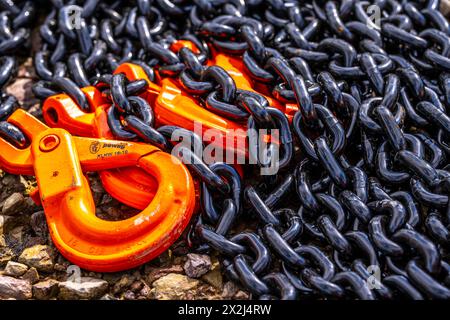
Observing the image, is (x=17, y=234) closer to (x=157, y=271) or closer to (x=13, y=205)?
(x=13, y=205)

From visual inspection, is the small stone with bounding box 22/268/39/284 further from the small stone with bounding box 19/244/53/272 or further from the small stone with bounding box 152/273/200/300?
the small stone with bounding box 152/273/200/300

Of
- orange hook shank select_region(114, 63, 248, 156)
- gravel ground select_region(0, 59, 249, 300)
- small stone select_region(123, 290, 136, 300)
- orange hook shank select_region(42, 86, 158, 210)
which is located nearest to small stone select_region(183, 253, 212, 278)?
gravel ground select_region(0, 59, 249, 300)

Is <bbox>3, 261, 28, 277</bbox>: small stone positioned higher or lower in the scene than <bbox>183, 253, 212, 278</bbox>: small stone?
lower

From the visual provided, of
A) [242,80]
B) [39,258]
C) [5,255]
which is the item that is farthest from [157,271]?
[242,80]

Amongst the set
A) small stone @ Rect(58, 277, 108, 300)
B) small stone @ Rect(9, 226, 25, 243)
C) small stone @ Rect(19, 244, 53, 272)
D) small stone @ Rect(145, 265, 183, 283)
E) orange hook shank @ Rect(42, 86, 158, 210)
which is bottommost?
small stone @ Rect(9, 226, 25, 243)

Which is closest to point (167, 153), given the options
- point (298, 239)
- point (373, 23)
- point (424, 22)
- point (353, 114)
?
point (298, 239)

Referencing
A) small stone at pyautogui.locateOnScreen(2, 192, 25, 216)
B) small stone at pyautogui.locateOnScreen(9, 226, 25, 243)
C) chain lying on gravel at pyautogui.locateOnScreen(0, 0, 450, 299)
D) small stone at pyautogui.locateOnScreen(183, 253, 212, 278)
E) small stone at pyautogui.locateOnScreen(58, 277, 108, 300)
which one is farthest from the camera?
small stone at pyautogui.locateOnScreen(2, 192, 25, 216)
